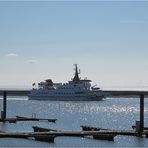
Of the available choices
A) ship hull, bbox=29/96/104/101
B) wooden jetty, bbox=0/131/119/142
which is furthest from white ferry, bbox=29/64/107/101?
wooden jetty, bbox=0/131/119/142

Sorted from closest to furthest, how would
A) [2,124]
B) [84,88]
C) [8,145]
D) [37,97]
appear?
[8,145] → [2,124] → [84,88] → [37,97]

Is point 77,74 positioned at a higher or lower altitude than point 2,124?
higher

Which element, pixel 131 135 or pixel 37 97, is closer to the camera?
pixel 131 135

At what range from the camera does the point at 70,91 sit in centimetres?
15862

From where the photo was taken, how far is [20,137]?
52.0 metres

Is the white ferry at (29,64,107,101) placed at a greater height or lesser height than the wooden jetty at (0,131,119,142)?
greater

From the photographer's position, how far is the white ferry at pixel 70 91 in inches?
6152

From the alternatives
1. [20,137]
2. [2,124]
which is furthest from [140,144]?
[2,124]

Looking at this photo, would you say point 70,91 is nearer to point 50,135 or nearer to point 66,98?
point 66,98

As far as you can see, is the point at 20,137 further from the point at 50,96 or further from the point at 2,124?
the point at 50,96

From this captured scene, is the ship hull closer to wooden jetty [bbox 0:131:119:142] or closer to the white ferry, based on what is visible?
the white ferry

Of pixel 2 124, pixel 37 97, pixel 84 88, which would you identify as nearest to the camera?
pixel 2 124

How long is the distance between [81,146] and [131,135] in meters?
7.69

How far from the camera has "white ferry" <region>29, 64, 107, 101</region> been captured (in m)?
156
